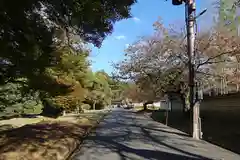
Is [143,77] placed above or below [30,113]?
above

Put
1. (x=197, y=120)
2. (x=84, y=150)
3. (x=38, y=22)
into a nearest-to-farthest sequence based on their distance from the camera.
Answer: (x=38, y=22), (x=84, y=150), (x=197, y=120)

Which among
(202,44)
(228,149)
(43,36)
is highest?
(202,44)

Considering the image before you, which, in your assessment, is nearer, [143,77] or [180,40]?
[180,40]

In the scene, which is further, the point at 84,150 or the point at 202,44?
the point at 202,44

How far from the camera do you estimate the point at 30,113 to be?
152 ft

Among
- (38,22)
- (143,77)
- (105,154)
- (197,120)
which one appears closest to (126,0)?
(38,22)

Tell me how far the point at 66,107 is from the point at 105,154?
32.8 meters

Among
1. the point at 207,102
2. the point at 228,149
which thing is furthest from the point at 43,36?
the point at 207,102

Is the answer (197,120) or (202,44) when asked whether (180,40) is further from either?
(197,120)

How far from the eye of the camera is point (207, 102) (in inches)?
1313

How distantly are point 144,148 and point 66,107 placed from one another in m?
31.6

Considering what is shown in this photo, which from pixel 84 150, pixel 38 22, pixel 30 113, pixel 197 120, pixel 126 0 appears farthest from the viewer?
pixel 30 113

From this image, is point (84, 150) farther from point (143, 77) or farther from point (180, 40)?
point (143, 77)

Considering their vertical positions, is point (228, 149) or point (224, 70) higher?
point (224, 70)
